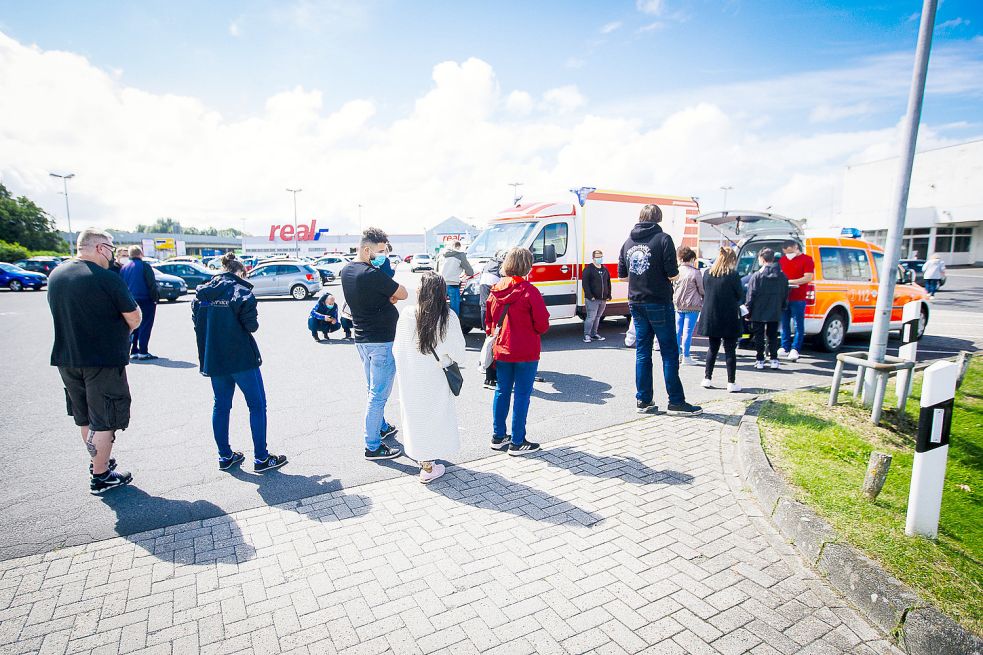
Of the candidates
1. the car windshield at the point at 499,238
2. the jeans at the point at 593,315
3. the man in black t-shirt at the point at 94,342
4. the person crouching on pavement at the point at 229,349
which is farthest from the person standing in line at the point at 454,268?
the man in black t-shirt at the point at 94,342

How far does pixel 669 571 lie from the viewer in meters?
3.05

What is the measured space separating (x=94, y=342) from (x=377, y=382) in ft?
7.09

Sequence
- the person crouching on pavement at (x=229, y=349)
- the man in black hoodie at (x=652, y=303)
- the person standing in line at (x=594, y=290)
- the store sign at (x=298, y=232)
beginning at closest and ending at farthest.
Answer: the person crouching on pavement at (x=229, y=349)
the man in black hoodie at (x=652, y=303)
the person standing in line at (x=594, y=290)
the store sign at (x=298, y=232)

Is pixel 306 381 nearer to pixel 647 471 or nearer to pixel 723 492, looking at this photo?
pixel 647 471

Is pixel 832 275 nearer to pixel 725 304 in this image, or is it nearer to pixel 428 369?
pixel 725 304

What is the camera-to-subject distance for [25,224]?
50.4m

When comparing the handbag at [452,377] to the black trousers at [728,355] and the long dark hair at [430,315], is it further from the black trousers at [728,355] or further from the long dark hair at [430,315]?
the black trousers at [728,355]

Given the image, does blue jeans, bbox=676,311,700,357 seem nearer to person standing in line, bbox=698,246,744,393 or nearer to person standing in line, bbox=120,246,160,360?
person standing in line, bbox=698,246,744,393

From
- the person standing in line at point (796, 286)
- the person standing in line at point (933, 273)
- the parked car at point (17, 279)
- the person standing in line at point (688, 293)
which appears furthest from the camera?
the parked car at point (17, 279)

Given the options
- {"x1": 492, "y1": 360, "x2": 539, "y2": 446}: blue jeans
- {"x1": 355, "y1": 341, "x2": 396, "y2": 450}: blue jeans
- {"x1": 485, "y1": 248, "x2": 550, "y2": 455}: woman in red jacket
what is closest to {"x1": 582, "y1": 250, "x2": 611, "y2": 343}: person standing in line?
{"x1": 485, "y1": 248, "x2": 550, "y2": 455}: woman in red jacket

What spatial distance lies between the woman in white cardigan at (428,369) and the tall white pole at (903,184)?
4448 millimetres

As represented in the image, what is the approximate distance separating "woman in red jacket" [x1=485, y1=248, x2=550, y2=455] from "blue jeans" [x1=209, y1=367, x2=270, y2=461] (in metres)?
2.05

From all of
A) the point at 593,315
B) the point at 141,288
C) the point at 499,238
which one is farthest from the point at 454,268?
the point at 141,288

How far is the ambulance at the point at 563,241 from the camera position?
10188mm
